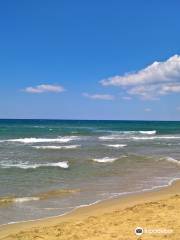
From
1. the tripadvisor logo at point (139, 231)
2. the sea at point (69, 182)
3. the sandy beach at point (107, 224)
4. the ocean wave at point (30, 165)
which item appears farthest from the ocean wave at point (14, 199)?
the ocean wave at point (30, 165)

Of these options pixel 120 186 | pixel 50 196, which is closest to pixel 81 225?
pixel 50 196

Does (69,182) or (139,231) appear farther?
(69,182)

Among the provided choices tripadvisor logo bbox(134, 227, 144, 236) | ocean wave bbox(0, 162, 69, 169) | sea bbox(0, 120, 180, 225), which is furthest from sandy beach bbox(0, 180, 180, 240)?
ocean wave bbox(0, 162, 69, 169)

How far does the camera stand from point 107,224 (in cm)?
966

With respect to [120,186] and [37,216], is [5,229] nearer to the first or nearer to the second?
[37,216]

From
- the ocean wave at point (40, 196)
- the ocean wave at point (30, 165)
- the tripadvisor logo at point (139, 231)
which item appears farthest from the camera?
the ocean wave at point (30, 165)

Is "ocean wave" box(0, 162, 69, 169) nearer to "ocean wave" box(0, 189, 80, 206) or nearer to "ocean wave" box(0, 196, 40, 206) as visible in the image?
"ocean wave" box(0, 189, 80, 206)

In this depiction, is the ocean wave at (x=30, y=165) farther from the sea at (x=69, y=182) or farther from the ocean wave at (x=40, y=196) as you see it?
the ocean wave at (x=40, y=196)

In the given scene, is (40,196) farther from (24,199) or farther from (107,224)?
(107,224)

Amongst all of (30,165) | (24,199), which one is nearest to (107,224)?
(24,199)

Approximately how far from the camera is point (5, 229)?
9.99 metres

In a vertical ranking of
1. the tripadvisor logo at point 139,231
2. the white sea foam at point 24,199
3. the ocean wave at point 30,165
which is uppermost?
the tripadvisor logo at point 139,231

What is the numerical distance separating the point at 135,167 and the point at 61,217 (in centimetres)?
1158

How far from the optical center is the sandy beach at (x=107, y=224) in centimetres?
880
